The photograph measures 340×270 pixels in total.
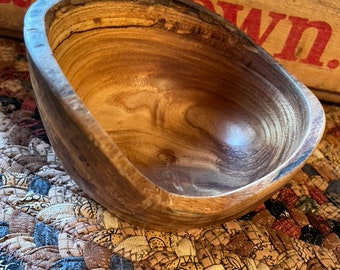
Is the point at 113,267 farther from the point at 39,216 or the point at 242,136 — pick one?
the point at 242,136

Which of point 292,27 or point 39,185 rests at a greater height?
point 292,27

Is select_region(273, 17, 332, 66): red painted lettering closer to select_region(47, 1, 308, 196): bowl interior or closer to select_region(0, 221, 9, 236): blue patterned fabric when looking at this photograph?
select_region(47, 1, 308, 196): bowl interior

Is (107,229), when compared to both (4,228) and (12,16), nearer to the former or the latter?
(4,228)

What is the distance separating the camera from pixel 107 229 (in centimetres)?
56

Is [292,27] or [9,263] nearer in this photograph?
[9,263]

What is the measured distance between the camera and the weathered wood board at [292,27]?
775 millimetres

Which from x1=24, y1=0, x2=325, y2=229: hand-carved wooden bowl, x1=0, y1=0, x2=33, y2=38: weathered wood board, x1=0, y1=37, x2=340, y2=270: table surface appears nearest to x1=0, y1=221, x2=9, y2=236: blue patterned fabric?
x1=0, y1=37, x2=340, y2=270: table surface

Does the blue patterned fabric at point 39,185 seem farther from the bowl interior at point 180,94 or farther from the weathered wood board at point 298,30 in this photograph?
the weathered wood board at point 298,30

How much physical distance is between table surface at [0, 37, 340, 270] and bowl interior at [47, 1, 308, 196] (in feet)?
0.21

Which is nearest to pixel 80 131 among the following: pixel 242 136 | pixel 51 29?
pixel 51 29

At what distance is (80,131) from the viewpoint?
1.37 ft

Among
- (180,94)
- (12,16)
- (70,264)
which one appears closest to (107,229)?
(70,264)

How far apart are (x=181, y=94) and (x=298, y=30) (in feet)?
0.73

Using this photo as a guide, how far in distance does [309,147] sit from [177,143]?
19cm
